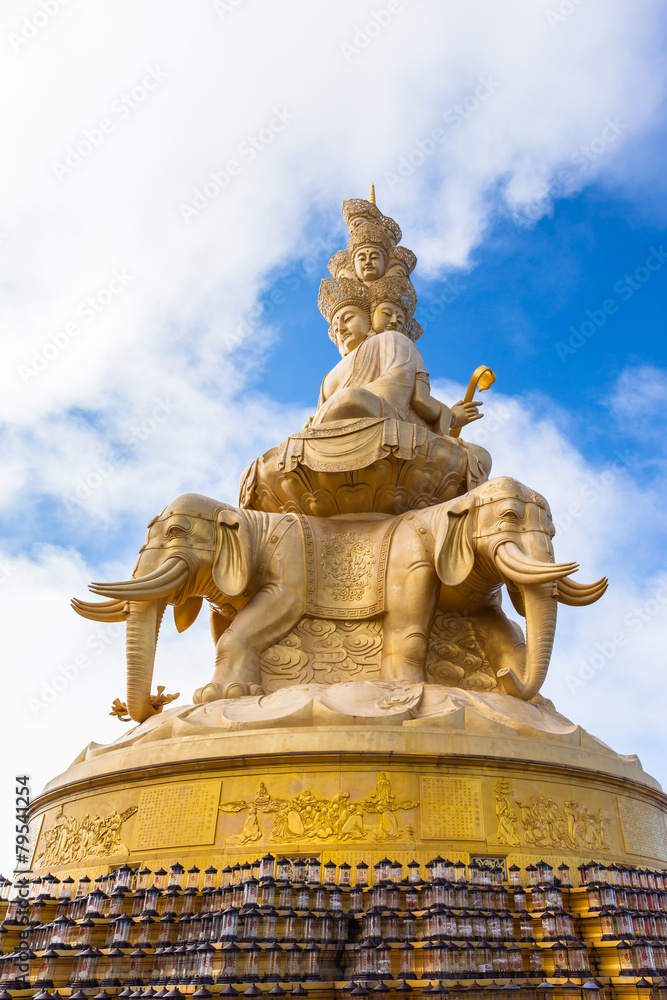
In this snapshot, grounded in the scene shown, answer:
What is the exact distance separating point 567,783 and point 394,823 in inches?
77.2

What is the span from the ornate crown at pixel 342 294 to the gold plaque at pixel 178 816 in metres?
9.57

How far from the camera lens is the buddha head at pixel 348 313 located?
14.5 metres

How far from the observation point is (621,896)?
623cm

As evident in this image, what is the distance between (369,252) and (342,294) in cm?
93

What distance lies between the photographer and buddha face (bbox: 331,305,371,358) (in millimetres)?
14461

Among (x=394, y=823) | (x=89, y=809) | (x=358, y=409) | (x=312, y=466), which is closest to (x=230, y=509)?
(x=312, y=466)

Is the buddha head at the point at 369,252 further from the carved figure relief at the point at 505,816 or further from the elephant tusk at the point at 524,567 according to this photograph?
the carved figure relief at the point at 505,816

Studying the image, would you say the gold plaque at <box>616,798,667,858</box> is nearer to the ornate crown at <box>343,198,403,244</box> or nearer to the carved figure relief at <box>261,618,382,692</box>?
the carved figure relief at <box>261,618,382,692</box>

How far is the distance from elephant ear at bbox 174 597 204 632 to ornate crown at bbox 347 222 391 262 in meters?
7.54

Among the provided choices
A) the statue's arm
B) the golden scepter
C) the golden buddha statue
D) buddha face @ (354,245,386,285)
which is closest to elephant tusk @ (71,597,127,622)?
the golden buddha statue

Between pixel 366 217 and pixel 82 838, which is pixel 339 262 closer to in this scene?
pixel 366 217

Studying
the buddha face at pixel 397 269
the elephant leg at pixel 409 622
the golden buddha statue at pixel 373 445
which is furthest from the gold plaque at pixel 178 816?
the buddha face at pixel 397 269

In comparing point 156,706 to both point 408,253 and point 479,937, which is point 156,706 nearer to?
point 479,937

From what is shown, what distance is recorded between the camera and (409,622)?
9.90m
